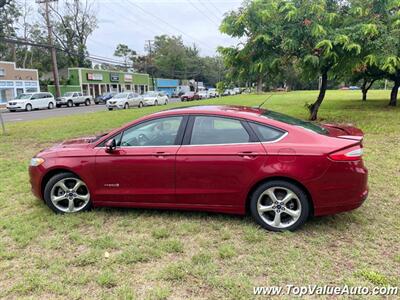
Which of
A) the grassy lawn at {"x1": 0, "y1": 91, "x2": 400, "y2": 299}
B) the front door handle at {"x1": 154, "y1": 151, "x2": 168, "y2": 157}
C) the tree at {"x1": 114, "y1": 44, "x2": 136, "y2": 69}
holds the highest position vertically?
the tree at {"x1": 114, "y1": 44, "x2": 136, "y2": 69}

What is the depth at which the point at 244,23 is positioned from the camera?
11.1 m

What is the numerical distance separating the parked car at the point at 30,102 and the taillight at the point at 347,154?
104 feet

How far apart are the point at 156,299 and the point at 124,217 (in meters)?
1.80

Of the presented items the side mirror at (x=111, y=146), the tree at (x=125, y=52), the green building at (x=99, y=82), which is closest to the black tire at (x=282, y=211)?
the side mirror at (x=111, y=146)

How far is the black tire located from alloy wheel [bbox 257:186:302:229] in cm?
2

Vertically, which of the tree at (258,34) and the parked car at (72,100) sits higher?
the tree at (258,34)

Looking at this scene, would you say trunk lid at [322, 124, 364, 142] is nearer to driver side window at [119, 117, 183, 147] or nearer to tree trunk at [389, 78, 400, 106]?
driver side window at [119, 117, 183, 147]

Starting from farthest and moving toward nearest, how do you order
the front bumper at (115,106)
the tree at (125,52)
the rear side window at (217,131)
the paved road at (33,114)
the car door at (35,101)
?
the tree at (125,52)
the car door at (35,101)
the front bumper at (115,106)
the paved road at (33,114)
the rear side window at (217,131)

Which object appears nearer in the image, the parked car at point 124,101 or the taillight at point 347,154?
the taillight at point 347,154

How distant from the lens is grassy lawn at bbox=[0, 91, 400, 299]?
9.82ft

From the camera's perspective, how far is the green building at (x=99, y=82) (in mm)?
50062

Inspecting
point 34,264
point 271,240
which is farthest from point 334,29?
point 34,264

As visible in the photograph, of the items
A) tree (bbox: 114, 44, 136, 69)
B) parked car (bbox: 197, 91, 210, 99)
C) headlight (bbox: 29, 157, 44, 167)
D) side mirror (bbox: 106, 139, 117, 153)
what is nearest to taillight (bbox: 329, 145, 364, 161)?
side mirror (bbox: 106, 139, 117, 153)

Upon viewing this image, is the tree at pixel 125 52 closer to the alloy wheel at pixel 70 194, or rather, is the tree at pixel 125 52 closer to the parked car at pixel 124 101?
the parked car at pixel 124 101
